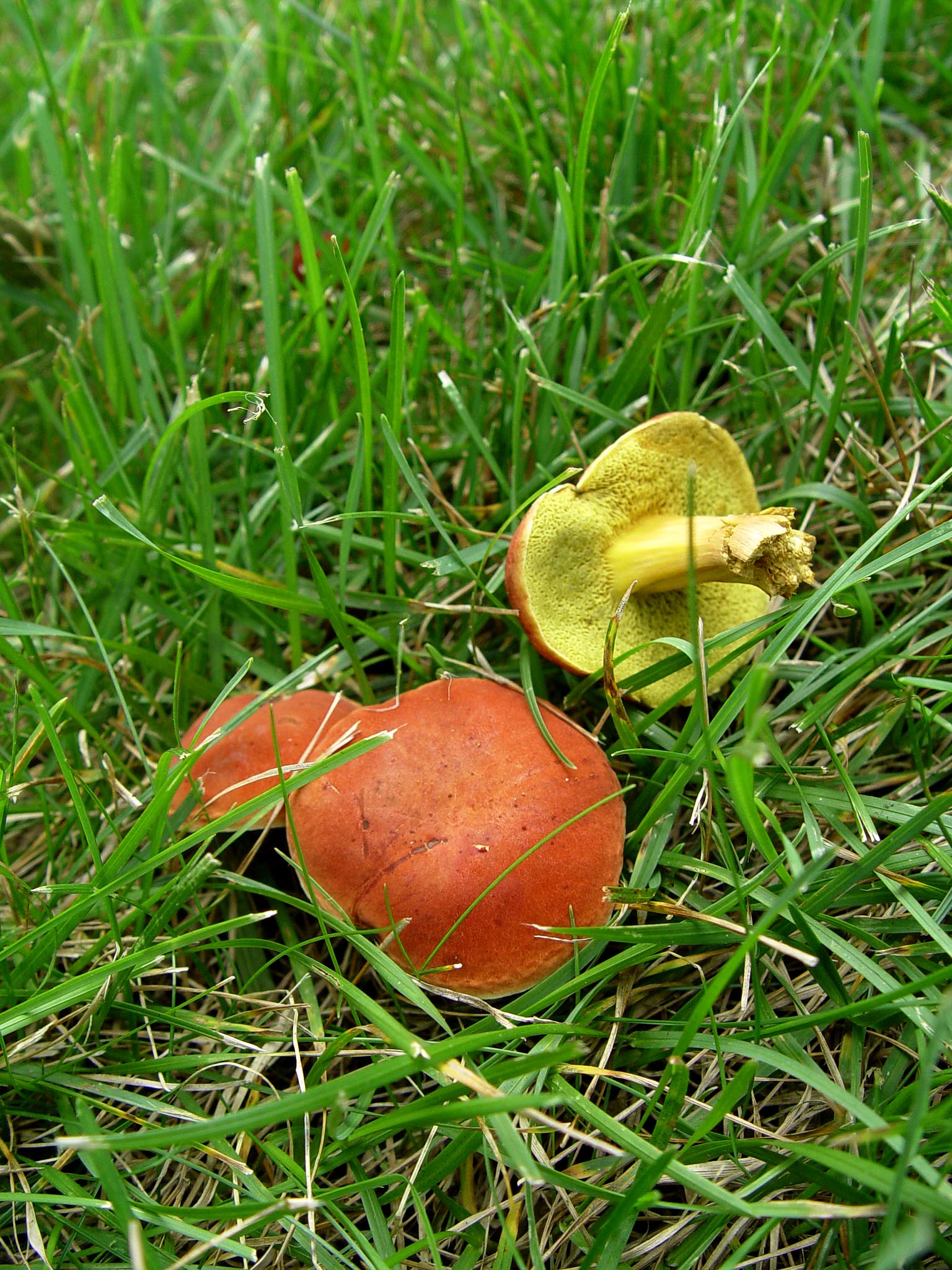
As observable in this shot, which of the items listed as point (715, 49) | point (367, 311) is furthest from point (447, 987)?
point (715, 49)

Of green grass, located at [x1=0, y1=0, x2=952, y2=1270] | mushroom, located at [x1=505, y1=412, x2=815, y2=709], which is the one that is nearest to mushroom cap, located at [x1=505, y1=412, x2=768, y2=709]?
mushroom, located at [x1=505, y1=412, x2=815, y2=709]

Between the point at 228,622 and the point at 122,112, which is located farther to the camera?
the point at 122,112

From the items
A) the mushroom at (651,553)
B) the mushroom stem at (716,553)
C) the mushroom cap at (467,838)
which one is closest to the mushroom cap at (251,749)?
the mushroom cap at (467,838)

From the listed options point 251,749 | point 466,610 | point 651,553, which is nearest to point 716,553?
point 651,553

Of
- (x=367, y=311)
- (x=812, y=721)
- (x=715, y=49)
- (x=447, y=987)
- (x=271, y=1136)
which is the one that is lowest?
(x=271, y=1136)

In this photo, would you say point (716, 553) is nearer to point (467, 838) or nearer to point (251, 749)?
point (467, 838)

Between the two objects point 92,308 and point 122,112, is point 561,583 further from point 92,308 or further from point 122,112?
point 122,112

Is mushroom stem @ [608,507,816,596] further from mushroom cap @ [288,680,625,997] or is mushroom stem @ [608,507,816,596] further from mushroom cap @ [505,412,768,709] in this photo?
mushroom cap @ [288,680,625,997]
